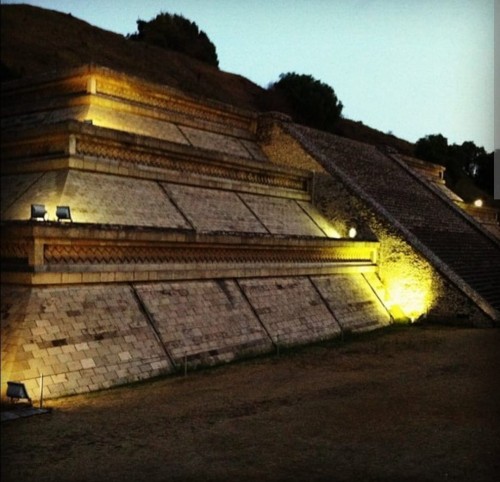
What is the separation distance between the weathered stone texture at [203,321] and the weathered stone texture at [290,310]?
40 cm

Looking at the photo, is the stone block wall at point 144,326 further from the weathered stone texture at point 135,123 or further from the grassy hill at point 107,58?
the grassy hill at point 107,58

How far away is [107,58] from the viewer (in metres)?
37.6

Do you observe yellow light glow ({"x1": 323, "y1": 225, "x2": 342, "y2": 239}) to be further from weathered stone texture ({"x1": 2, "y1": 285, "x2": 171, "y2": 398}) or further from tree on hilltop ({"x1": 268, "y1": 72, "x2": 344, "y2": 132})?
tree on hilltop ({"x1": 268, "y1": 72, "x2": 344, "y2": 132})

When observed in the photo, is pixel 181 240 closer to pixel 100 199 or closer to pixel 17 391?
pixel 100 199

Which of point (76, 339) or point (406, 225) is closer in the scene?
point (76, 339)

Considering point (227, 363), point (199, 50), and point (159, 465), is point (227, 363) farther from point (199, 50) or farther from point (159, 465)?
point (199, 50)

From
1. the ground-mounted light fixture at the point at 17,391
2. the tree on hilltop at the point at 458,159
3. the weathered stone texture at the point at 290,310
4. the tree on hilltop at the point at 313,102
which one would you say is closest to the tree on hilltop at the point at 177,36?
the tree on hilltop at the point at 313,102

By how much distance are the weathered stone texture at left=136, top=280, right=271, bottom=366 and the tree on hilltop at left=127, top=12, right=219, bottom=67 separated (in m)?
40.4

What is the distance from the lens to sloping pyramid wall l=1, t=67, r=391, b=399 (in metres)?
9.03

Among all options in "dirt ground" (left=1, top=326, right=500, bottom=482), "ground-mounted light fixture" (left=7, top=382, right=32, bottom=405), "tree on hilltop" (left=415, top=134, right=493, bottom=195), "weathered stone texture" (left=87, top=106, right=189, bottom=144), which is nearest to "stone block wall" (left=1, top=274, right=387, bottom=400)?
"ground-mounted light fixture" (left=7, top=382, right=32, bottom=405)

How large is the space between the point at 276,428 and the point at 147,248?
16.5ft

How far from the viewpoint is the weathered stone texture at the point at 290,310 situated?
12539mm

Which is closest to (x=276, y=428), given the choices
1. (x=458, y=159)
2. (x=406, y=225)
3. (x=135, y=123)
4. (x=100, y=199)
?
(x=100, y=199)

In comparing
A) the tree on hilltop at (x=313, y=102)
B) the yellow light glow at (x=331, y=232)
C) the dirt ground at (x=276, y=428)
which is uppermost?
the tree on hilltop at (x=313, y=102)
